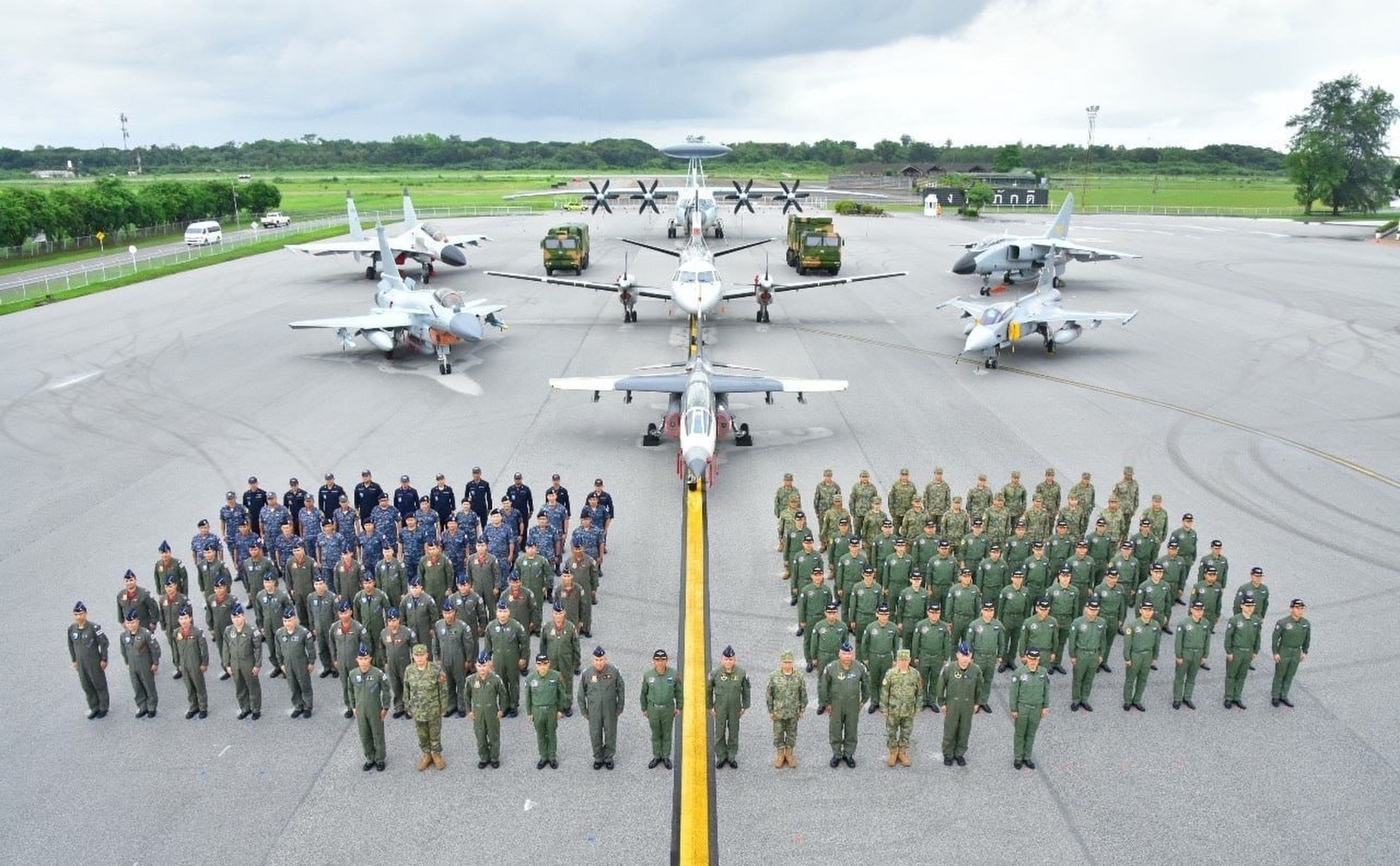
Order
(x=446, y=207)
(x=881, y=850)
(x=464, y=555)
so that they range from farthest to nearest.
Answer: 1. (x=446, y=207)
2. (x=464, y=555)
3. (x=881, y=850)

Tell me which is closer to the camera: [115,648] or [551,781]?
[551,781]

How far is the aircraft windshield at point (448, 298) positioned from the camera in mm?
25062

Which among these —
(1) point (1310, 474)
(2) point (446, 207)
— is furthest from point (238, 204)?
(1) point (1310, 474)

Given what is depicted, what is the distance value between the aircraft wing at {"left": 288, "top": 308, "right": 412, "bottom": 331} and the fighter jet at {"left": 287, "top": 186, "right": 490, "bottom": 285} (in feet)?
44.9

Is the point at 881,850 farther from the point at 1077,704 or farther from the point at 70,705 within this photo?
the point at 70,705

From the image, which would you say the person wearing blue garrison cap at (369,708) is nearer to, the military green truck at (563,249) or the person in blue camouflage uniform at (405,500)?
the person in blue camouflage uniform at (405,500)

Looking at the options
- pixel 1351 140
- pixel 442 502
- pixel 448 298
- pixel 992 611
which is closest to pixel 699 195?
pixel 448 298

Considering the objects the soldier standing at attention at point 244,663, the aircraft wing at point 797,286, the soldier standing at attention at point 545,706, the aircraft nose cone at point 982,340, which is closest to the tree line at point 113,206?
the aircraft wing at point 797,286

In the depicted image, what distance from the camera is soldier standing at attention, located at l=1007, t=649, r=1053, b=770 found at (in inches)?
329

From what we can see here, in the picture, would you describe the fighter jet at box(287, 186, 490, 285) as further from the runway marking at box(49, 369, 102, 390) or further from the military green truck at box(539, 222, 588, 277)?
the runway marking at box(49, 369, 102, 390)

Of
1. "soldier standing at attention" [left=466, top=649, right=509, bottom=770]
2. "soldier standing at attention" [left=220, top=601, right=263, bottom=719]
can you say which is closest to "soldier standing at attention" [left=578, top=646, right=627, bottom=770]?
"soldier standing at attention" [left=466, top=649, right=509, bottom=770]

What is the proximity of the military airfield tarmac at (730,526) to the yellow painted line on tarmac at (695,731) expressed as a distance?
17cm

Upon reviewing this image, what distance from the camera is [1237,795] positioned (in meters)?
8.17

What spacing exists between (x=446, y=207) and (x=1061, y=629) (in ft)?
272
